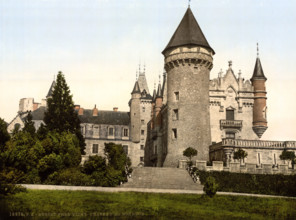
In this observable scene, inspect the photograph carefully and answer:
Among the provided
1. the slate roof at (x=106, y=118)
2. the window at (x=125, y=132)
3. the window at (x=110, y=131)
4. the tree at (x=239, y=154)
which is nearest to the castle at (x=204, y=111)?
the tree at (x=239, y=154)

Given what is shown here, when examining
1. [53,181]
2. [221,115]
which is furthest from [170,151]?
[53,181]

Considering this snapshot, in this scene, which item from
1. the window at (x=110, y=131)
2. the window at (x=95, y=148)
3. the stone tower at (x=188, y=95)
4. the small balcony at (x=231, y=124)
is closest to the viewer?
the stone tower at (x=188, y=95)

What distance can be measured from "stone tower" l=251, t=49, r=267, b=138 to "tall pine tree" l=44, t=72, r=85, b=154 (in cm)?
2292

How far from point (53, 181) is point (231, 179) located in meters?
16.3

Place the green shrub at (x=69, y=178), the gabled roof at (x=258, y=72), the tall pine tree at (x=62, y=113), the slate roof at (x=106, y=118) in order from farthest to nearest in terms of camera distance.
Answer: the slate roof at (x=106, y=118) < the gabled roof at (x=258, y=72) < the tall pine tree at (x=62, y=113) < the green shrub at (x=69, y=178)

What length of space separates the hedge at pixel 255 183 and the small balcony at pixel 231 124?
45.7 ft

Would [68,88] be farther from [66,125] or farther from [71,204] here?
[71,204]

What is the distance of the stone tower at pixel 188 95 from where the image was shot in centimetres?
4981

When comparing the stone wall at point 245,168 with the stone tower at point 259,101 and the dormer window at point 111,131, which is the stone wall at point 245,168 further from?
the dormer window at point 111,131

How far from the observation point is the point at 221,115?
5409 centimetres

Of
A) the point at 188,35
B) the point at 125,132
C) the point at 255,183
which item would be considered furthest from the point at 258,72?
the point at 125,132

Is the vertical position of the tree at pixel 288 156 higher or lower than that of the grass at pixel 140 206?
higher

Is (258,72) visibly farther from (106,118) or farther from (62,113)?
(106,118)

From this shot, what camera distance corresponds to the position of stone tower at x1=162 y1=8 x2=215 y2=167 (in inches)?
1961
